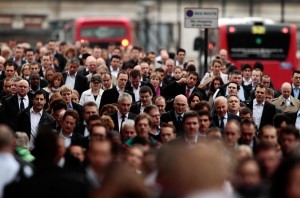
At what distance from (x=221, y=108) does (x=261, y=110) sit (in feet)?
8.09

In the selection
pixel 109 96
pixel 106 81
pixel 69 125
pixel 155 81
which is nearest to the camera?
pixel 69 125

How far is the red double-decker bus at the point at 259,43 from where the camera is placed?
43.1 meters

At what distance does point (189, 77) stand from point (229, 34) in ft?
56.3

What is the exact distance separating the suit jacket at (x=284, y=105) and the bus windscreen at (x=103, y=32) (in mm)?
28809

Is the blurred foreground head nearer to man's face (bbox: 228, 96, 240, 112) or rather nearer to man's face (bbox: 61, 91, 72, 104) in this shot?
man's face (bbox: 228, 96, 240, 112)

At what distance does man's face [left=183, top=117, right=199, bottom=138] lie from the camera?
17.6 meters

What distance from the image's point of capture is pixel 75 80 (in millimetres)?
28078

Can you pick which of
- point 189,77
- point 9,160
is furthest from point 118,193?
point 189,77

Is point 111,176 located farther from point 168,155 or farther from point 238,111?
point 238,111

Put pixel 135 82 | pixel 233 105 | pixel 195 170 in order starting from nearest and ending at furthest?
pixel 195 170 → pixel 233 105 → pixel 135 82

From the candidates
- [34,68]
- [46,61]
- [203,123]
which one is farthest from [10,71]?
[203,123]

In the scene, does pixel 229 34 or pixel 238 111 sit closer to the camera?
pixel 238 111

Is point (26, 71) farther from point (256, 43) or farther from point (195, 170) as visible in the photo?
point (195, 170)

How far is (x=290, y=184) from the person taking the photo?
10.6 meters
